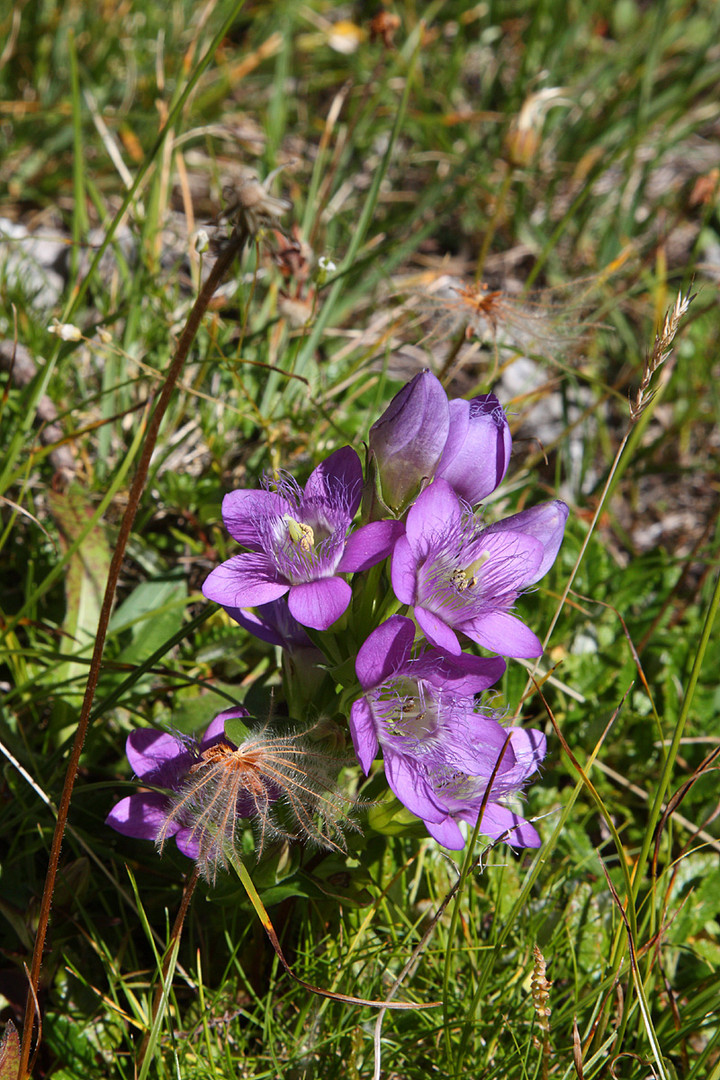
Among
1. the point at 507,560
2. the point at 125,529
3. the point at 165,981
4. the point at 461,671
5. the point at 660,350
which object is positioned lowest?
the point at 165,981

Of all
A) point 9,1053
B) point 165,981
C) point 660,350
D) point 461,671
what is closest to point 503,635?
point 461,671

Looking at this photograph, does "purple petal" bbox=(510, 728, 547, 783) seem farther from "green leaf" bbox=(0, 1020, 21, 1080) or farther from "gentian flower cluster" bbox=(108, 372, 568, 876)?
"green leaf" bbox=(0, 1020, 21, 1080)

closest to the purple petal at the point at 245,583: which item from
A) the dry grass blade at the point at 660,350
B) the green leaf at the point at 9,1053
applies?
the dry grass blade at the point at 660,350

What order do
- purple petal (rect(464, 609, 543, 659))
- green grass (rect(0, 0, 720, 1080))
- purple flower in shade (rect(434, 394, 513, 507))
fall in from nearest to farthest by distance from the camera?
purple petal (rect(464, 609, 543, 659)) < purple flower in shade (rect(434, 394, 513, 507)) < green grass (rect(0, 0, 720, 1080))

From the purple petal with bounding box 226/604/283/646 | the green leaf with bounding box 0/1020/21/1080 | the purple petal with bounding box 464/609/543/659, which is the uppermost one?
the purple petal with bounding box 464/609/543/659

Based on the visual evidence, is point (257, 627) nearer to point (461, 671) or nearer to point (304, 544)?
point (304, 544)

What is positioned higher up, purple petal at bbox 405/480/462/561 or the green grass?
purple petal at bbox 405/480/462/561

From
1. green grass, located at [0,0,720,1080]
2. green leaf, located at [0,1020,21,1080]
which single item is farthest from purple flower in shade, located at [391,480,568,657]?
green leaf, located at [0,1020,21,1080]
